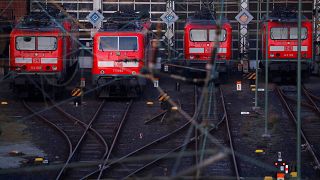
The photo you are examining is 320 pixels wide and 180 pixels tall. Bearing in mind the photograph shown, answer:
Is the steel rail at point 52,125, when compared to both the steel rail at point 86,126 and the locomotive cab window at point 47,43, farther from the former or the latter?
the locomotive cab window at point 47,43

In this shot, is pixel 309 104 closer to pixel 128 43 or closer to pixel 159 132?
pixel 128 43

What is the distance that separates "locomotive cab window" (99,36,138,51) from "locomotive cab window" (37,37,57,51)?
1.60 m

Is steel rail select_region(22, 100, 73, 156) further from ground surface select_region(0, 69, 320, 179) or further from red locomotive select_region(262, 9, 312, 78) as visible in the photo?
red locomotive select_region(262, 9, 312, 78)

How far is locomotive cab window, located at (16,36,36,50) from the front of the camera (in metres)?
26.4

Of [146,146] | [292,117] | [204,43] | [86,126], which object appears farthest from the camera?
[204,43]

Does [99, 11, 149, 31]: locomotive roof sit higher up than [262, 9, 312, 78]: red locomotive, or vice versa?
[99, 11, 149, 31]: locomotive roof

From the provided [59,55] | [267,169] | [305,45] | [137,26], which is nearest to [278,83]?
[305,45]

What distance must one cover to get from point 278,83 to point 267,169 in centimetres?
1501

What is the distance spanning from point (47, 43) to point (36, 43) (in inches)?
14.5

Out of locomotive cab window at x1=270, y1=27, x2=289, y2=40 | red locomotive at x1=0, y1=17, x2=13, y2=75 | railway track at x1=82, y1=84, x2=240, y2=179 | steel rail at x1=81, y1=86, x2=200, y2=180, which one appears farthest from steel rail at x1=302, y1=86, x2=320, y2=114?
red locomotive at x1=0, y1=17, x2=13, y2=75

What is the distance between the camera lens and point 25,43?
26.5m

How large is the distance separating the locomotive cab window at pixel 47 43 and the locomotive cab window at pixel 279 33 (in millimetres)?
8752

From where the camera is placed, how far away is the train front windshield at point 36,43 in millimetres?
26438

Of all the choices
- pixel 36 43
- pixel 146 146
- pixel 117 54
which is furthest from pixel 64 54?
pixel 146 146
